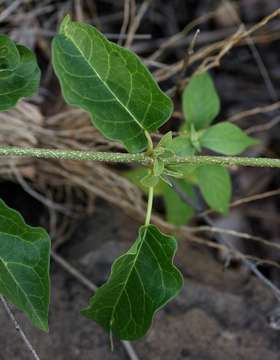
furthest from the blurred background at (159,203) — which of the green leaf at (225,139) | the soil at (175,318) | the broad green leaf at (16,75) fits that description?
the broad green leaf at (16,75)

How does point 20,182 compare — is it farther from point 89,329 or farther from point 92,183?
point 89,329

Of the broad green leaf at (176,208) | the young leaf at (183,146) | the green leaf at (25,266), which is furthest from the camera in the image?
the broad green leaf at (176,208)

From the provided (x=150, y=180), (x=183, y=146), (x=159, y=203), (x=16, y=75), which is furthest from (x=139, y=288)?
(x=159, y=203)

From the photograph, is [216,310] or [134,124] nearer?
[134,124]

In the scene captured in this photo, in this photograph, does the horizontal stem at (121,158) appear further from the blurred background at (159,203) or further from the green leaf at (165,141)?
the blurred background at (159,203)

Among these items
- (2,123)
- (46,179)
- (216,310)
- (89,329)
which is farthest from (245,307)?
(2,123)

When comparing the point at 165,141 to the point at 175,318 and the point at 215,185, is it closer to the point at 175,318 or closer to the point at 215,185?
the point at 215,185

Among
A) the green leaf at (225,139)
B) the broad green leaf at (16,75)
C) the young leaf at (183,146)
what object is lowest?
the green leaf at (225,139)
